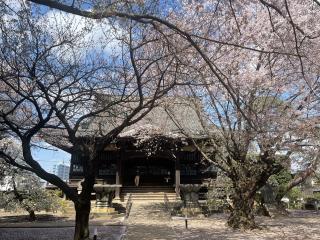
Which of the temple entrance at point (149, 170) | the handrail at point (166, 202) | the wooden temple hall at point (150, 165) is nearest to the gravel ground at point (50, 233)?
the handrail at point (166, 202)

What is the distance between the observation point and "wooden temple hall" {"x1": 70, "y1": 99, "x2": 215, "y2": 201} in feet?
86.3

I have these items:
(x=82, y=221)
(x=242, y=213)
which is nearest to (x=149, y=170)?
(x=242, y=213)

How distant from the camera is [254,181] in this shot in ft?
53.8

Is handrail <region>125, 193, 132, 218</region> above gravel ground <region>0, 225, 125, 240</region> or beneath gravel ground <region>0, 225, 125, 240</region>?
above

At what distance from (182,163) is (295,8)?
16658 mm

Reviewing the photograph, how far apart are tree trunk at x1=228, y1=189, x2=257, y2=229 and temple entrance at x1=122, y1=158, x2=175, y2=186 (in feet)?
46.8

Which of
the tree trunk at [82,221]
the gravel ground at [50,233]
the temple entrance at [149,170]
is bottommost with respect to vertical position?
the gravel ground at [50,233]

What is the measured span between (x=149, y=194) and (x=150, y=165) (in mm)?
4186

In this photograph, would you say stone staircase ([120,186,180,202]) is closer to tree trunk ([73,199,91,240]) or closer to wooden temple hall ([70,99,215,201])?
wooden temple hall ([70,99,215,201])

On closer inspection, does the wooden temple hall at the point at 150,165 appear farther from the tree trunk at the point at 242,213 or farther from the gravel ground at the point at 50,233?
the tree trunk at the point at 242,213

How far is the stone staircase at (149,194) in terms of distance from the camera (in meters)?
26.8

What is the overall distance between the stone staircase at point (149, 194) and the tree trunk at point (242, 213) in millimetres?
10096

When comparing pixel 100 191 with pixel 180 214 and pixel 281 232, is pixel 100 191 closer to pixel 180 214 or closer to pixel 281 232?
pixel 180 214

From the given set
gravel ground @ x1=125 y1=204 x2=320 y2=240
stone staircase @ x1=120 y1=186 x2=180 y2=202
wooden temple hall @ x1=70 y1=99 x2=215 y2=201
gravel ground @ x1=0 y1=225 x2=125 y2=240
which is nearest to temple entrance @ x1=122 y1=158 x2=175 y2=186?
wooden temple hall @ x1=70 y1=99 x2=215 y2=201
